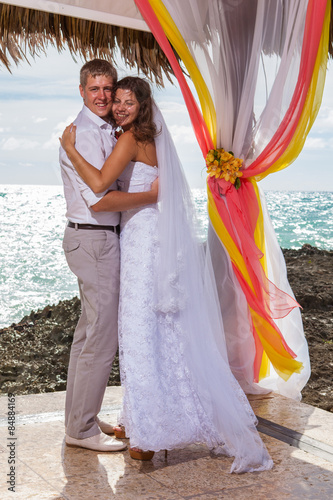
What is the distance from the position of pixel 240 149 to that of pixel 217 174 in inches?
6.9

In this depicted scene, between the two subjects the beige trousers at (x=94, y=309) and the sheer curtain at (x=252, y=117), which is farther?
the sheer curtain at (x=252, y=117)

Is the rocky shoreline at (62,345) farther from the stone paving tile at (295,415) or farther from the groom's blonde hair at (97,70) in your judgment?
the groom's blonde hair at (97,70)

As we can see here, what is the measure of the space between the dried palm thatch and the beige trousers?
69.2 inches

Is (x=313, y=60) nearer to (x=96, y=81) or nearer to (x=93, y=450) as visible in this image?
(x=96, y=81)

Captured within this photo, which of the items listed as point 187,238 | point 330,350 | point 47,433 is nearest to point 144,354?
point 187,238

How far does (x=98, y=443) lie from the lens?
113 inches

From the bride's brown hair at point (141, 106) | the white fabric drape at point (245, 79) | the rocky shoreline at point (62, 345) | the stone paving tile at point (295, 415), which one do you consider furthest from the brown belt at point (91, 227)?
the rocky shoreline at point (62, 345)

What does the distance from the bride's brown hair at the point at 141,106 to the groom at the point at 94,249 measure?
63 millimetres

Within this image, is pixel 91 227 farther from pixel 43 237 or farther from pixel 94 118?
pixel 43 237

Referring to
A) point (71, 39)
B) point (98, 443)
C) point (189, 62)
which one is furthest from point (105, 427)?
point (71, 39)

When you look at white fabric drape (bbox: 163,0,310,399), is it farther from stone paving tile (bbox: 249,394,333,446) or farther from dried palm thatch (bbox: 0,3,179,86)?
dried palm thatch (bbox: 0,3,179,86)

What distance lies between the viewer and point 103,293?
2807mm

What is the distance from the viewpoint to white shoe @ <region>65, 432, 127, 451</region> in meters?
2.87

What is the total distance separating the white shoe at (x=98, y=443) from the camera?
2.87 meters
